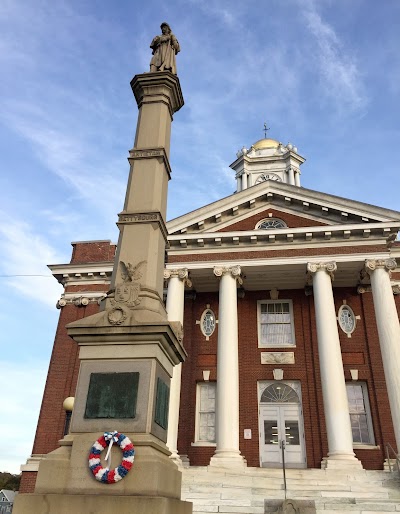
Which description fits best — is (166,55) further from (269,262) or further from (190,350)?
(190,350)

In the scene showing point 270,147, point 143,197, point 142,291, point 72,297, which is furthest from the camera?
point 270,147

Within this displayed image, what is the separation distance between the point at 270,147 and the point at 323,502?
40.8 metres

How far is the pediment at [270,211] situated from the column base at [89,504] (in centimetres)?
1637

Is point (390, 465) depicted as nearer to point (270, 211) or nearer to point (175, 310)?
point (175, 310)

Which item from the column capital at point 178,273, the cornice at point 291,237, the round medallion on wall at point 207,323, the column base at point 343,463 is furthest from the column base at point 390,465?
the column capital at point 178,273

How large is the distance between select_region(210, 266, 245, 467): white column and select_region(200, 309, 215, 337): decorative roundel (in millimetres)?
2649

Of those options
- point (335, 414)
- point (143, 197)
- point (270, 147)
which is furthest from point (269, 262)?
point (270, 147)

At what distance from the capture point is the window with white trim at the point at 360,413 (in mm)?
19219

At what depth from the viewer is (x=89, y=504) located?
5.79m

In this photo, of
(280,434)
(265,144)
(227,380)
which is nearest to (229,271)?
(227,380)

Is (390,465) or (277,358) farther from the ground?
(277,358)

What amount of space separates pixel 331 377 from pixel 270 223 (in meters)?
8.07

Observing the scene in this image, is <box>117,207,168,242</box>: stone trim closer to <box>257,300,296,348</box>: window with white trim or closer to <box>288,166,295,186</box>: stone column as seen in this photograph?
<box>257,300,296,348</box>: window with white trim

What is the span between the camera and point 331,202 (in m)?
21.5
